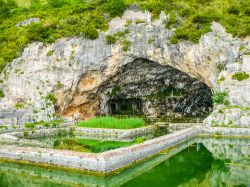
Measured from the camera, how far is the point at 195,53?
46.2 meters

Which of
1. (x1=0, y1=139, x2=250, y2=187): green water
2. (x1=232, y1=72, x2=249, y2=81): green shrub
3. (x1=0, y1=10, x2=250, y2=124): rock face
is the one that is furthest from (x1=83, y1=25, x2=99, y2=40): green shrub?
(x1=0, y1=139, x2=250, y2=187): green water

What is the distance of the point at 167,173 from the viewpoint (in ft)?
80.2

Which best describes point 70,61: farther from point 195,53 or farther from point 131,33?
point 195,53

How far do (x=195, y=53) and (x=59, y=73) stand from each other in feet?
57.7

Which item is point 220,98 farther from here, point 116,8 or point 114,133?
point 116,8

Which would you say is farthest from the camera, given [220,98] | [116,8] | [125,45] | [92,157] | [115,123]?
[116,8]

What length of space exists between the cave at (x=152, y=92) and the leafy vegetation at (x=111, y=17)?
533 cm

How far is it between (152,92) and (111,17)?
42.9 feet

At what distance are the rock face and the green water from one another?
16.6m

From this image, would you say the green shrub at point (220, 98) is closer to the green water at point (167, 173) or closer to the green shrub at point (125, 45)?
the green water at point (167, 173)

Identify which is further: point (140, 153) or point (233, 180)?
point (140, 153)

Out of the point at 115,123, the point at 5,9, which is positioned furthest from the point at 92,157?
the point at 5,9

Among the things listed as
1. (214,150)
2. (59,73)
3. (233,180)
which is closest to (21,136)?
(59,73)

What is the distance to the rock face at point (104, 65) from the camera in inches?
1781
